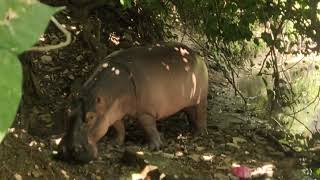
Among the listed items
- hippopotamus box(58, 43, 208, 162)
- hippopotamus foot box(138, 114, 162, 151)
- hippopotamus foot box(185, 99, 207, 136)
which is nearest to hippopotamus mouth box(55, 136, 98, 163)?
hippopotamus box(58, 43, 208, 162)

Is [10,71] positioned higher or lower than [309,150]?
higher

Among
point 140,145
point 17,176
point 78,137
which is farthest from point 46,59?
point 17,176

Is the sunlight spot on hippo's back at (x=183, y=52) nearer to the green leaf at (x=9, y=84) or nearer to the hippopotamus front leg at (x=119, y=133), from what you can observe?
the hippopotamus front leg at (x=119, y=133)

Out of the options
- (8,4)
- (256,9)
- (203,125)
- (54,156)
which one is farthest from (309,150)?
(8,4)

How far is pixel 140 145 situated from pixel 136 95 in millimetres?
407

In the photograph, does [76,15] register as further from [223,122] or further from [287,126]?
[287,126]

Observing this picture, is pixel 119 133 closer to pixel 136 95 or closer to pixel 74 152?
pixel 136 95

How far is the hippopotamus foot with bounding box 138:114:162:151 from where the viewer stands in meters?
4.36

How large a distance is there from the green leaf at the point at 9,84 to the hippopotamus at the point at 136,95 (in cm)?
315

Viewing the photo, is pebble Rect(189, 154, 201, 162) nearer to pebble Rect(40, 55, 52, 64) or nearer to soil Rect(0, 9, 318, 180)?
soil Rect(0, 9, 318, 180)

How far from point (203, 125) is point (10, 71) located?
4622 millimetres

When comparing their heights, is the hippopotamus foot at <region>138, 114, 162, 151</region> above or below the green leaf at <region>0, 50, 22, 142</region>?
below

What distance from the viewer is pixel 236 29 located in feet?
16.1

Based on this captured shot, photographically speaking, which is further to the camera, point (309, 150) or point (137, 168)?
point (309, 150)
